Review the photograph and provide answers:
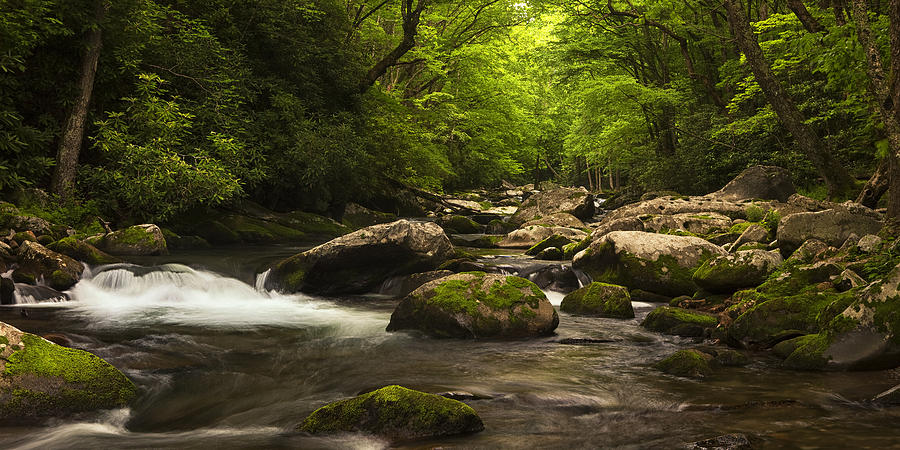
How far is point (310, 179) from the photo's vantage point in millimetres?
19625

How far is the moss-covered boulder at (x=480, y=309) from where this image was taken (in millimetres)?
7879

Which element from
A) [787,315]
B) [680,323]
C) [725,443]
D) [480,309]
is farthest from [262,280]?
[725,443]

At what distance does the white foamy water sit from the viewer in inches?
365

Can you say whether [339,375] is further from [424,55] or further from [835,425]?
[424,55]

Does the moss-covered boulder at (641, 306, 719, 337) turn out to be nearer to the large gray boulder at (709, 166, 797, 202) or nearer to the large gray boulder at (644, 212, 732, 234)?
the large gray boulder at (644, 212, 732, 234)

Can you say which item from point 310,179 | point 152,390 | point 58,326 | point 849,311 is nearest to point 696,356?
point 849,311

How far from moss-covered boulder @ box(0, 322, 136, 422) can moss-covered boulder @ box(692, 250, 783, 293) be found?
321 inches

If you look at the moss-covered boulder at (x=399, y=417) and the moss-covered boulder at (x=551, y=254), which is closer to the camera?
the moss-covered boulder at (x=399, y=417)

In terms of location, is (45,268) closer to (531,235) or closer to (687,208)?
(531,235)

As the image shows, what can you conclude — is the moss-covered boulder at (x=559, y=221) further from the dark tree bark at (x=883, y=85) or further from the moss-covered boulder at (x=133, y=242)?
the dark tree bark at (x=883, y=85)

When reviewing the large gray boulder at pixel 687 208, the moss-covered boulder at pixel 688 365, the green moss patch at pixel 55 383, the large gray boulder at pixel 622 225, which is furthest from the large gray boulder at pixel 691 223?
the green moss patch at pixel 55 383

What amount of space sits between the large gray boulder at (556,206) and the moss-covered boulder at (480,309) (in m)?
16.8

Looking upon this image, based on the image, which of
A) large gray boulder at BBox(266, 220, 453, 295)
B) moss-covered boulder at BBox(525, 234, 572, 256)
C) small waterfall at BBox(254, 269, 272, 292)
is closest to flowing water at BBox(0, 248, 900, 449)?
large gray boulder at BBox(266, 220, 453, 295)

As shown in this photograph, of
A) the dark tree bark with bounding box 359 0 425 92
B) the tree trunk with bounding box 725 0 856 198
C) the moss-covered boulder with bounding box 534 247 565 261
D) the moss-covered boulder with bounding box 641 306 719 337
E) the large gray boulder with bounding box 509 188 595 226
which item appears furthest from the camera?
the large gray boulder with bounding box 509 188 595 226
